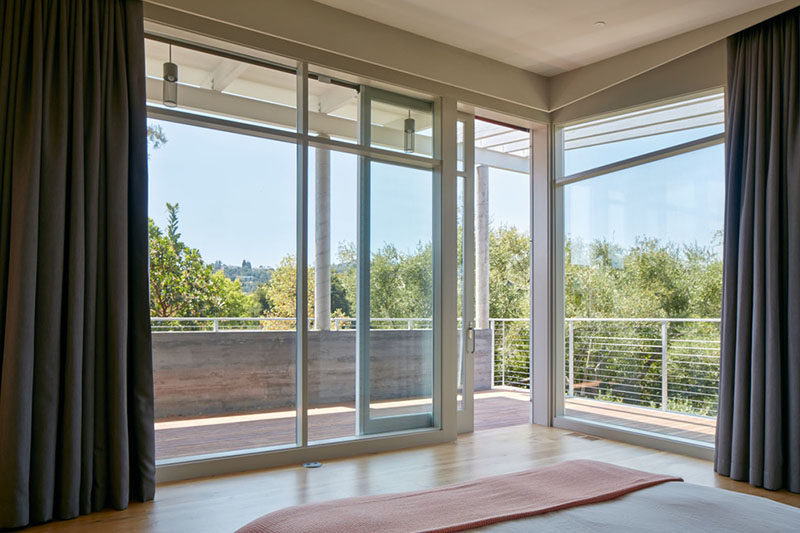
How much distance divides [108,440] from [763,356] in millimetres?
3833

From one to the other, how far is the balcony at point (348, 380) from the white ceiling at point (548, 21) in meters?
2.13

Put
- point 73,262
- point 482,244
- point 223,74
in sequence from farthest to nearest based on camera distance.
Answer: point 482,244 < point 223,74 < point 73,262

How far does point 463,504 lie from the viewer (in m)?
1.70

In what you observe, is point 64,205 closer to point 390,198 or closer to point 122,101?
point 122,101

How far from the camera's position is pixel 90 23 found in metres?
3.41

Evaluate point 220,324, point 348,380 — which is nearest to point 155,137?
point 348,380

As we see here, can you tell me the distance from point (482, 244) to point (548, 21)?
5445 mm

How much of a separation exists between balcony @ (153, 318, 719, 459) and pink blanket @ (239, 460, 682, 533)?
2.64 metres

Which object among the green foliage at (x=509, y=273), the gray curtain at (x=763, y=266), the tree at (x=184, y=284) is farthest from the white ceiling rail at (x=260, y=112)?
the green foliage at (x=509, y=273)

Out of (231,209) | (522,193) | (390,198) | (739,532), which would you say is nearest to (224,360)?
(231,209)

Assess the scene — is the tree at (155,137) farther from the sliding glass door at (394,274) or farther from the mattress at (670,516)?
the mattress at (670,516)

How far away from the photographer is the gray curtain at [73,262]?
306 centimetres

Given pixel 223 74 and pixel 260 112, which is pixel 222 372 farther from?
pixel 223 74

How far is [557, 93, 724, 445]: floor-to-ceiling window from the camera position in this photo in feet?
14.8
